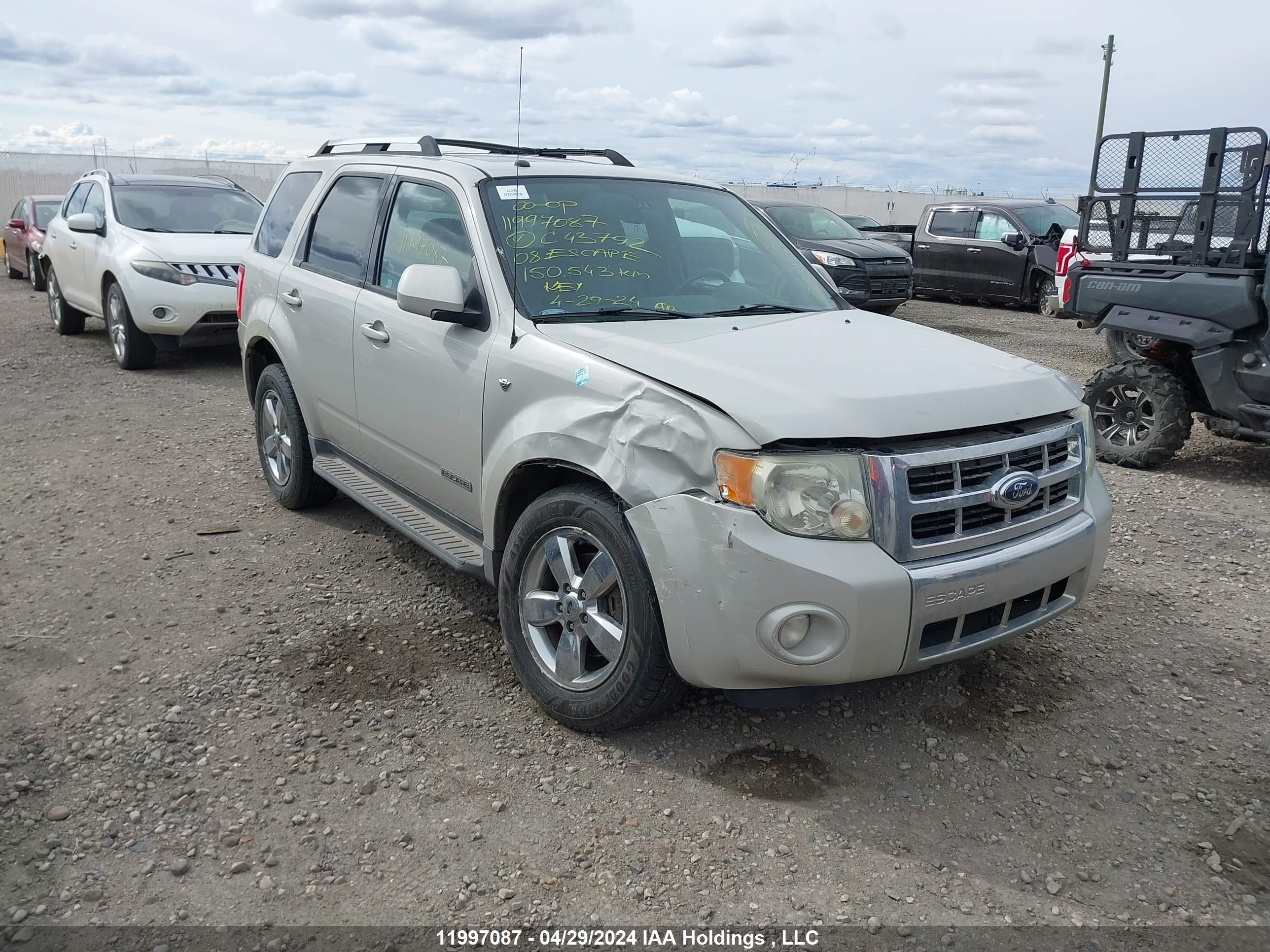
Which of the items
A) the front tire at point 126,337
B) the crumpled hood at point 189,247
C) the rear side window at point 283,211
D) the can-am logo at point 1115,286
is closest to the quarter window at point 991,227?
the can-am logo at point 1115,286

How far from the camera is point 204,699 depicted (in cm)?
367

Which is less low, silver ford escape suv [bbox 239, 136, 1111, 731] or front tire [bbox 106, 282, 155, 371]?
silver ford escape suv [bbox 239, 136, 1111, 731]

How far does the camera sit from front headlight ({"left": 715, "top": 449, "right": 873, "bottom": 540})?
2836 mm

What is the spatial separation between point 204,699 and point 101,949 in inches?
49.5

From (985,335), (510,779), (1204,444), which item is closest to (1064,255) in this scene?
(985,335)

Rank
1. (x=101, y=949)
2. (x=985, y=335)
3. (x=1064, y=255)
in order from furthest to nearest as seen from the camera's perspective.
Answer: (x=985, y=335) → (x=1064, y=255) → (x=101, y=949)

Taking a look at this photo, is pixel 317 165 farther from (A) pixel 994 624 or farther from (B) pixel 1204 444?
(B) pixel 1204 444

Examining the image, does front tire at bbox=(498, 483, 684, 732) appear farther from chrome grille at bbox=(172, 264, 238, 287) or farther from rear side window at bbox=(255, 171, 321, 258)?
chrome grille at bbox=(172, 264, 238, 287)

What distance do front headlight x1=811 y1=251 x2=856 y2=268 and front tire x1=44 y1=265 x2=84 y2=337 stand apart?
9.19 metres

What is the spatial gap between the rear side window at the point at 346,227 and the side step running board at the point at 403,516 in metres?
0.93

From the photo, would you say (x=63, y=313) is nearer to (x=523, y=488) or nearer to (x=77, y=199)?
(x=77, y=199)

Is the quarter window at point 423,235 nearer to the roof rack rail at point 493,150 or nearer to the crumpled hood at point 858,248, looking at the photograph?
the roof rack rail at point 493,150

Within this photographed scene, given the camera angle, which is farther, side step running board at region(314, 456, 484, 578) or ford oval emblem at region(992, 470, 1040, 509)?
side step running board at region(314, 456, 484, 578)

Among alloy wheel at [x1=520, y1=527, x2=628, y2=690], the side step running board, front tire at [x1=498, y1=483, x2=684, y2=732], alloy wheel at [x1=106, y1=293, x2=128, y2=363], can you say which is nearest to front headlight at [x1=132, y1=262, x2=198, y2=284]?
alloy wheel at [x1=106, y1=293, x2=128, y2=363]
